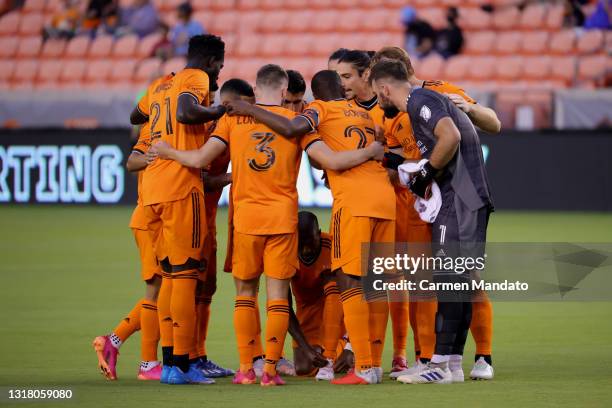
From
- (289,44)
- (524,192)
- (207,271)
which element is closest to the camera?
(207,271)

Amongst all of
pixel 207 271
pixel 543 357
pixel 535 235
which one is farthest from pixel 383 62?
pixel 535 235

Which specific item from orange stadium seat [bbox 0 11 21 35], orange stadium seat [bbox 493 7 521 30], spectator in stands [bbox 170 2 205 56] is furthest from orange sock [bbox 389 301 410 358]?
orange stadium seat [bbox 0 11 21 35]

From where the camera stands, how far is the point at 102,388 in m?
7.27

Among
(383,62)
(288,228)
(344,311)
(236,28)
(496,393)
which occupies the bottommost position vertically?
(496,393)

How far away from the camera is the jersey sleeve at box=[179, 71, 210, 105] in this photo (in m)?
7.74

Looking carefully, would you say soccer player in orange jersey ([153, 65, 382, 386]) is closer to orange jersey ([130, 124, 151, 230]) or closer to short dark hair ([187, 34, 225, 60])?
short dark hair ([187, 34, 225, 60])

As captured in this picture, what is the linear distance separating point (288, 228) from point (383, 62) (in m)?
1.21

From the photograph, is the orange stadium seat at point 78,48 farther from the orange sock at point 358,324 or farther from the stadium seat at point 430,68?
the orange sock at point 358,324

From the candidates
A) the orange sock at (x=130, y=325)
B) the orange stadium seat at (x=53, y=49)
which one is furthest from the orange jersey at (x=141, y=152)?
the orange stadium seat at (x=53, y=49)

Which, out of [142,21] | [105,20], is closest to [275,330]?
[142,21]

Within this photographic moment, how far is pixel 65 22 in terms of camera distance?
26.1 m

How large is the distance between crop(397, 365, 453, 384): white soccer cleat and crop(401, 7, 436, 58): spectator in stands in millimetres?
15743

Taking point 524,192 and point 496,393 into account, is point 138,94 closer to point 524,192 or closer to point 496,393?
point 524,192

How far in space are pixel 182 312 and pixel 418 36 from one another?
632 inches
